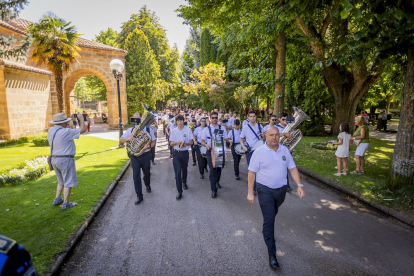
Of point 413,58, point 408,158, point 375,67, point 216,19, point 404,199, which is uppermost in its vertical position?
point 216,19

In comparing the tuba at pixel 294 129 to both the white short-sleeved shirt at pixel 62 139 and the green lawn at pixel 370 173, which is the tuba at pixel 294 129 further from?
the white short-sleeved shirt at pixel 62 139

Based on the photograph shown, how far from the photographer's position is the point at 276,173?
3592 mm

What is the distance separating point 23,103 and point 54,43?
475 centimetres

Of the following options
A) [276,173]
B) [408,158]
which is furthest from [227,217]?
[408,158]

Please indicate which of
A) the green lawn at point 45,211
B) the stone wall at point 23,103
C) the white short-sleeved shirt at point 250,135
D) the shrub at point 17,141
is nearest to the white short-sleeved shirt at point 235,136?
the white short-sleeved shirt at point 250,135

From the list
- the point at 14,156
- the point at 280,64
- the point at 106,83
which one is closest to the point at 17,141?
the point at 14,156

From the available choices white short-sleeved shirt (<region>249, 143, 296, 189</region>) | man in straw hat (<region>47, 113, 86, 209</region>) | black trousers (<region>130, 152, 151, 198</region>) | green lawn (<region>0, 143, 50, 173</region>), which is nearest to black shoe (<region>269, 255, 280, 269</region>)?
white short-sleeved shirt (<region>249, 143, 296, 189</region>)

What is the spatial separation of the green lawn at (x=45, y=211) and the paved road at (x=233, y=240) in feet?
1.14

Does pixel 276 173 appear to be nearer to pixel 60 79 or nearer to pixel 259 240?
pixel 259 240

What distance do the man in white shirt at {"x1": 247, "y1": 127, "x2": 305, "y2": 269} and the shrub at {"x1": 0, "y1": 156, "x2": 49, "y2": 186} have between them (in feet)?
25.2

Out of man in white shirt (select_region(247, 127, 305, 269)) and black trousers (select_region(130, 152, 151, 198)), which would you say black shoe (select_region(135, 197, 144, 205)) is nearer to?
black trousers (select_region(130, 152, 151, 198))

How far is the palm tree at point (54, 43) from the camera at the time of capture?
1302 cm

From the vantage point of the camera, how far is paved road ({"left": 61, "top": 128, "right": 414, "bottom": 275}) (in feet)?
11.7

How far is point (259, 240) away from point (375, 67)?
14.4 m
